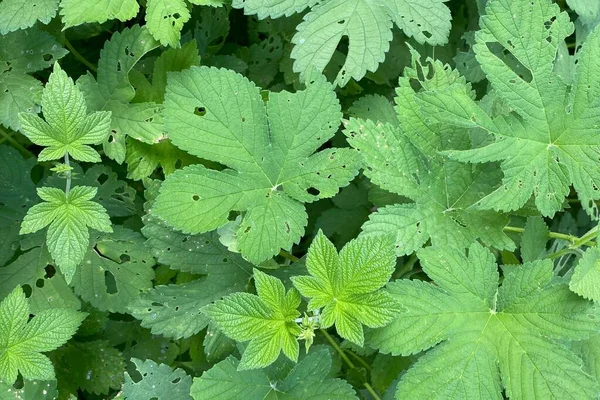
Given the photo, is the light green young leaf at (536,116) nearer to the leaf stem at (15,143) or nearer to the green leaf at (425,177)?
the green leaf at (425,177)

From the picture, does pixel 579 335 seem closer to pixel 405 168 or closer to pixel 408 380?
pixel 408 380

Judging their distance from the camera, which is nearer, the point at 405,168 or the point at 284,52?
the point at 405,168

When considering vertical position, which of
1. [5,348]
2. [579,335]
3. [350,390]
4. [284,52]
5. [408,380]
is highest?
[284,52]

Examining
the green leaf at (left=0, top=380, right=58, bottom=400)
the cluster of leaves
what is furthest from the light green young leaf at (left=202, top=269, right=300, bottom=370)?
the green leaf at (left=0, top=380, right=58, bottom=400)

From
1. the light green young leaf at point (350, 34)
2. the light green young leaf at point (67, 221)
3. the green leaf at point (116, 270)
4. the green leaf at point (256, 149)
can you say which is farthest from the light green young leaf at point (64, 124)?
the light green young leaf at point (350, 34)

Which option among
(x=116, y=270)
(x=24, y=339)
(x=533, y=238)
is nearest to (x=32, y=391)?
(x=24, y=339)

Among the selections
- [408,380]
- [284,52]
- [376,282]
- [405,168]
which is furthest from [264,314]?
[284,52]

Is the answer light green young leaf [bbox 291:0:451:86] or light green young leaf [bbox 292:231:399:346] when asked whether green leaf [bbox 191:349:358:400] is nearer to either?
light green young leaf [bbox 292:231:399:346]
